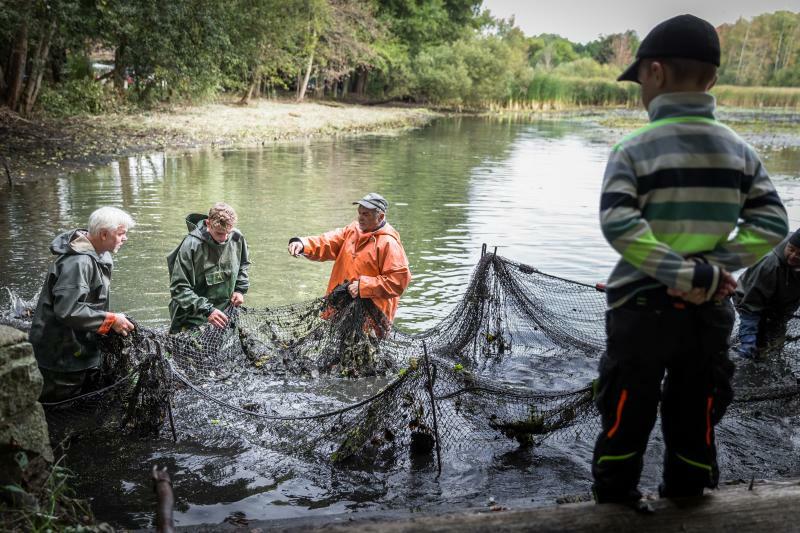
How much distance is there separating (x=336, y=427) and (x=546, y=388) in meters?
2.59

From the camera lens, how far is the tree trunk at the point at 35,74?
22.3m

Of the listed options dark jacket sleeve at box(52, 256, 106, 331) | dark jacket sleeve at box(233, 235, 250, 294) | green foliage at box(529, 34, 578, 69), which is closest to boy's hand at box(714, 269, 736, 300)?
dark jacket sleeve at box(52, 256, 106, 331)

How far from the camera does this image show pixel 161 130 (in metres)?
27.2

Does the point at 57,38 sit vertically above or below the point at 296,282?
above

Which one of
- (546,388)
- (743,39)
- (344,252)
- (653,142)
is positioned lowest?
(546,388)

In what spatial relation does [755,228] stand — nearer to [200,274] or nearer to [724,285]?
[724,285]

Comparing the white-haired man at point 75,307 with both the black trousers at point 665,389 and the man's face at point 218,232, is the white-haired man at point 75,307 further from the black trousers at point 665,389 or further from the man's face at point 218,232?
the black trousers at point 665,389

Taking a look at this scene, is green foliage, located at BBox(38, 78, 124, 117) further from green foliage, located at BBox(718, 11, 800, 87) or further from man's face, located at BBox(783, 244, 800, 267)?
green foliage, located at BBox(718, 11, 800, 87)

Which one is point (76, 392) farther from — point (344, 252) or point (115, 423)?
point (344, 252)

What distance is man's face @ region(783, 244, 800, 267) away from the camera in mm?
6312

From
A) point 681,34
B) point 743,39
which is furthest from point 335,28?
point 743,39

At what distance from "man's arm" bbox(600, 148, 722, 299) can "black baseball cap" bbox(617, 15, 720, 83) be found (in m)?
0.43

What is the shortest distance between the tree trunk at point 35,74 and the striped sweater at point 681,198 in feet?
74.9

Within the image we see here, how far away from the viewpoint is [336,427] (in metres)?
4.82
